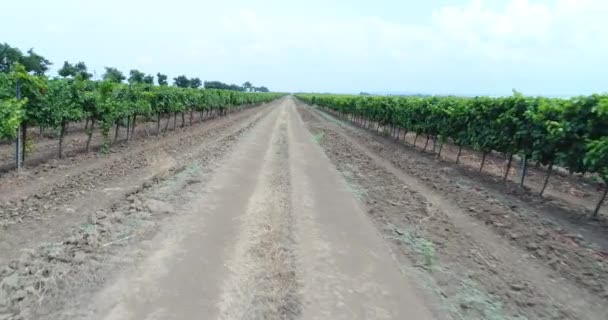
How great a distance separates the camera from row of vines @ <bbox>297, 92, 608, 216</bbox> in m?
10.3

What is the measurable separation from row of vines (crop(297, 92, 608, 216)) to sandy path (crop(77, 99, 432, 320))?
6001 millimetres

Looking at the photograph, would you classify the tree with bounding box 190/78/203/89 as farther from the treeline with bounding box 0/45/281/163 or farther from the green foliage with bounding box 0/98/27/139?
→ the green foliage with bounding box 0/98/27/139

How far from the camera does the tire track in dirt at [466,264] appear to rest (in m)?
5.53

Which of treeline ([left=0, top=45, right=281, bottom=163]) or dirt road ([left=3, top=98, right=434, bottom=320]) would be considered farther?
treeline ([left=0, top=45, right=281, bottom=163])

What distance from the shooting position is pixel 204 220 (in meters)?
8.27

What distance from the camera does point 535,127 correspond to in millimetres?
12594

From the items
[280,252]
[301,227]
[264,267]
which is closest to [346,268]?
[280,252]

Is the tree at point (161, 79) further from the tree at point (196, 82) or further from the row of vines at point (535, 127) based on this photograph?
the row of vines at point (535, 127)

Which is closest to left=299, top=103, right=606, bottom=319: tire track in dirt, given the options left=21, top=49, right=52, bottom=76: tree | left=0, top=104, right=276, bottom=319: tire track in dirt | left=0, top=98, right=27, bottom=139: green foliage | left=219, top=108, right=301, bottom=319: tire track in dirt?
left=219, top=108, right=301, bottom=319: tire track in dirt

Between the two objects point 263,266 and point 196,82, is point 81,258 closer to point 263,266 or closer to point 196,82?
point 263,266

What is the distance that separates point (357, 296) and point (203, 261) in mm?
2425

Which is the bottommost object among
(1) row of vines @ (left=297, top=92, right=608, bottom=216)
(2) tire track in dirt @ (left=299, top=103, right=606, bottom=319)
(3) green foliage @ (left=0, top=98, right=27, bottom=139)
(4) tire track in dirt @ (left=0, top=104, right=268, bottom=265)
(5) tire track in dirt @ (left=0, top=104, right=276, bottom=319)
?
(4) tire track in dirt @ (left=0, top=104, right=268, bottom=265)

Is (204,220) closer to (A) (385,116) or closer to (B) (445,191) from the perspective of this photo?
(B) (445,191)

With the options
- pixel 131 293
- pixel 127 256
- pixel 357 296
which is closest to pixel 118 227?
pixel 127 256
